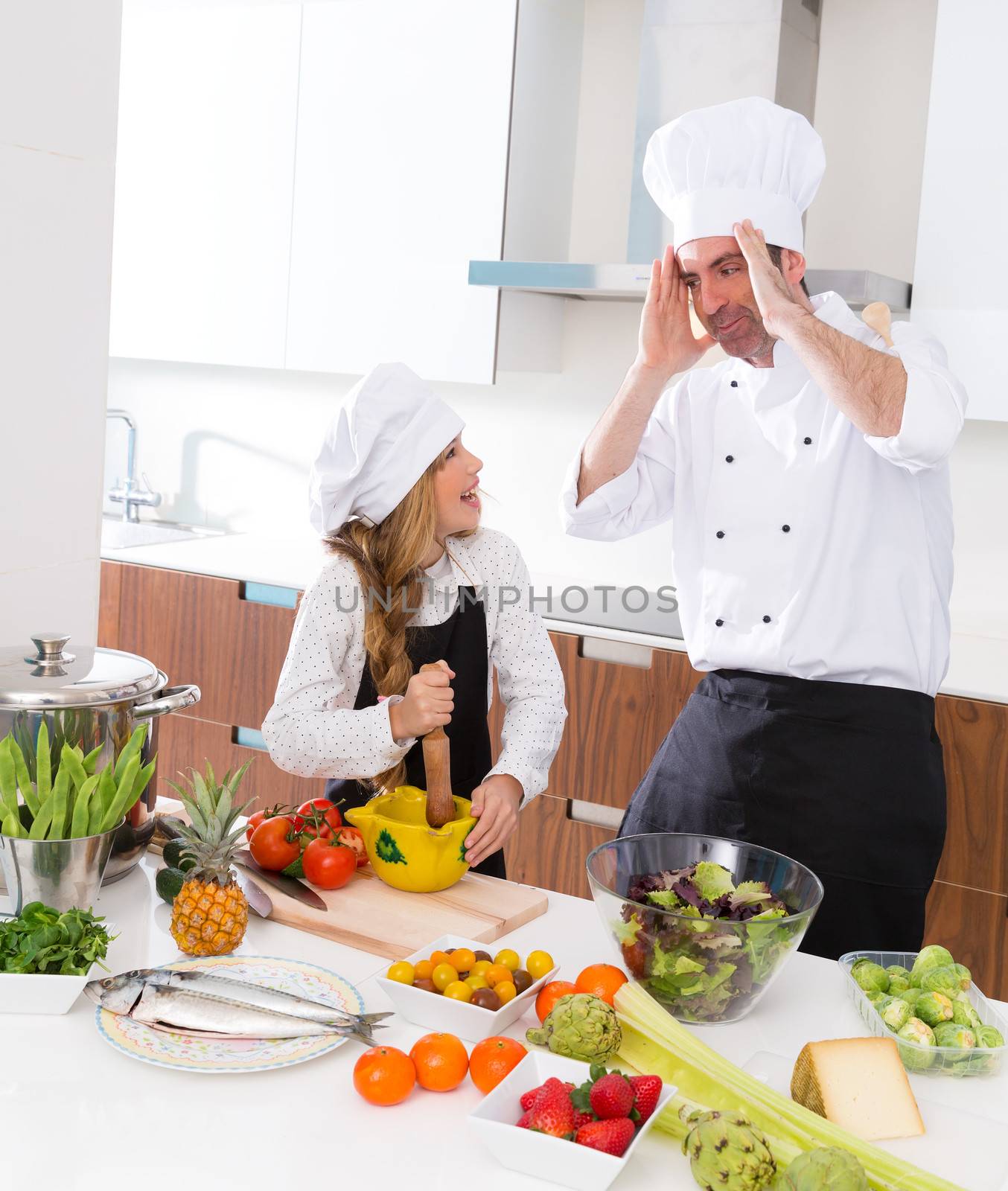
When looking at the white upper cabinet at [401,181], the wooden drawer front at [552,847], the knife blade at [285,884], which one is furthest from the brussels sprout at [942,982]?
the white upper cabinet at [401,181]

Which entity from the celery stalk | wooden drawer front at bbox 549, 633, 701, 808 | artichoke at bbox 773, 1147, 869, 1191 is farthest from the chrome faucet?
artichoke at bbox 773, 1147, 869, 1191

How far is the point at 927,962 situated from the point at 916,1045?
95 millimetres

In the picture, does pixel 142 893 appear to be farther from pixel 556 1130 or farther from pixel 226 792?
pixel 556 1130

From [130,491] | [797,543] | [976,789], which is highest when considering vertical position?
[797,543]

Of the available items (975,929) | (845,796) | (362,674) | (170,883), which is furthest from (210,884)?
(975,929)

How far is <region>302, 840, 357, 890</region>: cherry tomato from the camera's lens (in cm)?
128

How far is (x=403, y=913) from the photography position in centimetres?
125

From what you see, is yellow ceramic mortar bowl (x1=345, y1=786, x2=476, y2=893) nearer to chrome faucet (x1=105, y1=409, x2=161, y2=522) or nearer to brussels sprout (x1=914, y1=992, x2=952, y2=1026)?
brussels sprout (x1=914, y1=992, x2=952, y2=1026)

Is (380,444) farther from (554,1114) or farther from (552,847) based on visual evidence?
A: (552,847)

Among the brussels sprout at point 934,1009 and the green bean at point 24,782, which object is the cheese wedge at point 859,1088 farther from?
the green bean at point 24,782

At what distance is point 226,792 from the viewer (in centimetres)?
115

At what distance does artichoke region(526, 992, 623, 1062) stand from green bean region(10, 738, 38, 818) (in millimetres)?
513

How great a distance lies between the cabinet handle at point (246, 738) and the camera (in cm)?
296

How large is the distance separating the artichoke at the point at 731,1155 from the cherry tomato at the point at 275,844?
600 mm
